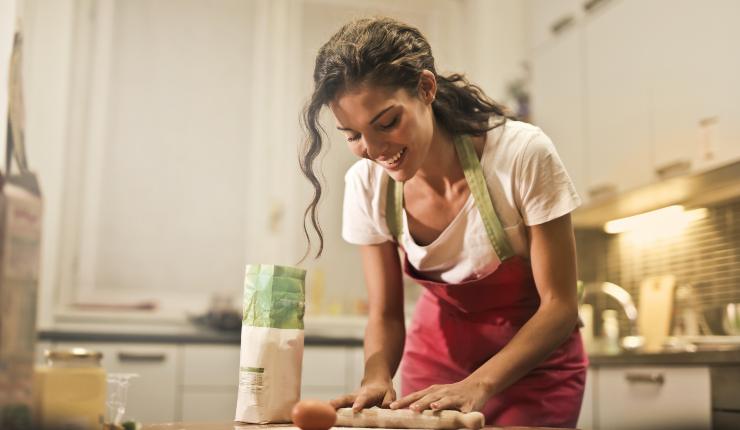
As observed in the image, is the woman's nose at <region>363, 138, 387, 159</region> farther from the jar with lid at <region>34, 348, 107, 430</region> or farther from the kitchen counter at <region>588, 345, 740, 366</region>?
the kitchen counter at <region>588, 345, 740, 366</region>

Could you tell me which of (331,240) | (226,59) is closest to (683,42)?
(331,240)

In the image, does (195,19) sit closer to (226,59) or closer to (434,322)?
(226,59)

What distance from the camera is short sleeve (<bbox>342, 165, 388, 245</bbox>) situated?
155 cm

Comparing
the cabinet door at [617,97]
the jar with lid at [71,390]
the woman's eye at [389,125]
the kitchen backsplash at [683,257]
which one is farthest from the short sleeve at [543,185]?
the kitchen backsplash at [683,257]

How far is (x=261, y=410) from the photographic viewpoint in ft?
3.66

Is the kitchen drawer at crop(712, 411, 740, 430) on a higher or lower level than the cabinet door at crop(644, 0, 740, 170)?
lower

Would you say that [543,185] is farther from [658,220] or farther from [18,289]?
[658,220]

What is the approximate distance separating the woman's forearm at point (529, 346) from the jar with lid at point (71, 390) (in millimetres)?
626

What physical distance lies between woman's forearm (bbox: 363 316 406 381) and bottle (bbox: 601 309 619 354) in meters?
1.62

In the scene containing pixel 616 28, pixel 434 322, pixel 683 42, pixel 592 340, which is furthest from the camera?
pixel 592 340

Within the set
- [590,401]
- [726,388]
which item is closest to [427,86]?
[726,388]

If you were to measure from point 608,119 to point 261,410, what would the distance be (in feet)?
6.96

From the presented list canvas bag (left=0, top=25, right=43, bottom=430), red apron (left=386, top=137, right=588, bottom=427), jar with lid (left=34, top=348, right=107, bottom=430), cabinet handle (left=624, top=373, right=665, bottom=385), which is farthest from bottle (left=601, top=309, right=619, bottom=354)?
canvas bag (left=0, top=25, right=43, bottom=430)

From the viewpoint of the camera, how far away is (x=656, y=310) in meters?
2.91
